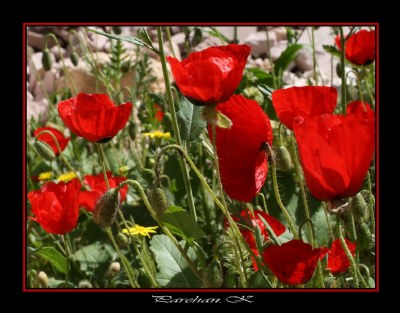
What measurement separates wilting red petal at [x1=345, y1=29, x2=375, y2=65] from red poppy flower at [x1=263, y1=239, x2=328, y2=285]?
3.13 feet

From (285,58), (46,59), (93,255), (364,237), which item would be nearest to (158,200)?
(364,237)

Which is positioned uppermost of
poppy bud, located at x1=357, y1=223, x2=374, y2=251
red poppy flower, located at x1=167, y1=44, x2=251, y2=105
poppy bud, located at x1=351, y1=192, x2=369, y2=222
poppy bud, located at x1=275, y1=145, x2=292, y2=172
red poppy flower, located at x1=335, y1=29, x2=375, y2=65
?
red poppy flower, located at x1=335, y1=29, x2=375, y2=65

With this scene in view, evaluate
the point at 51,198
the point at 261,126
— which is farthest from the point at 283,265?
the point at 51,198

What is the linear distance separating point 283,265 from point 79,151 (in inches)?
63.6

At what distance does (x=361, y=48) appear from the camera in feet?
6.13

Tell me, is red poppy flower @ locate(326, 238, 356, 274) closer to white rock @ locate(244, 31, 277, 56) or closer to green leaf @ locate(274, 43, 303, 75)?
green leaf @ locate(274, 43, 303, 75)

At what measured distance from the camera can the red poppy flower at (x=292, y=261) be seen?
3.37 ft

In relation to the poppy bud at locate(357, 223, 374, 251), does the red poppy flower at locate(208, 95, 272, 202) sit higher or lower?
higher

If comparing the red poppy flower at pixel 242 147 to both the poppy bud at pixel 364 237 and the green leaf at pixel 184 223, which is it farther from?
the poppy bud at pixel 364 237

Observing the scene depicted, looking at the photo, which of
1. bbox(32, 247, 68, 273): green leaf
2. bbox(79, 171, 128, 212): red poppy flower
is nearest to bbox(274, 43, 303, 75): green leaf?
bbox(79, 171, 128, 212): red poppy flower

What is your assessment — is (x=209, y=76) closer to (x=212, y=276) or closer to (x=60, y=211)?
(x=212, y=276)

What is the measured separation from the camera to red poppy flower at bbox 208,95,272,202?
3.57 feet

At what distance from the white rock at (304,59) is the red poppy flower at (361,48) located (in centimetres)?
157

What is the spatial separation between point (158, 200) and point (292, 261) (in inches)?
9.2
